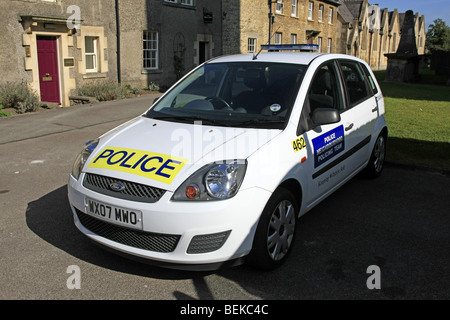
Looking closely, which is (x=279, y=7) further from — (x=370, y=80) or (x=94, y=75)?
(x=370, y=80)

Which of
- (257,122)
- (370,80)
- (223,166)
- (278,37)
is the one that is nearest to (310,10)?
(278,37)

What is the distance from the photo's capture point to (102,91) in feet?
51.8

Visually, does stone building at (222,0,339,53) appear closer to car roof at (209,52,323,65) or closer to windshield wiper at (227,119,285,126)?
car roof at (209,52,323,65)

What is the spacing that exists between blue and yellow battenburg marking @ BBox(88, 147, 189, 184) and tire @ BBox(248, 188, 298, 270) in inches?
32.1

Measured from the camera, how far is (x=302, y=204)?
402cm

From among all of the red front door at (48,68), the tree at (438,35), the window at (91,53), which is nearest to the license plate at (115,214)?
the red front door at (48,68)

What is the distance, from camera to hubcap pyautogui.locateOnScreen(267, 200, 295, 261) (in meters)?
3.56

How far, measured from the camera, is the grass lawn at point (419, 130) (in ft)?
24.1

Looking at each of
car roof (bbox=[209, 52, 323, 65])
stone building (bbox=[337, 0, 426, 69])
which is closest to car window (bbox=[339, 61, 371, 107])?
car roof (bbox=[209, 52, 323, 65])

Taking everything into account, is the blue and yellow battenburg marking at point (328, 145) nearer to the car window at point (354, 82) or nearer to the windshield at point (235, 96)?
the windshield at point (235, 96)

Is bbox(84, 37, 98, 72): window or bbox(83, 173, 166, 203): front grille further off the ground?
bbox(84, 37, 98, 72): window

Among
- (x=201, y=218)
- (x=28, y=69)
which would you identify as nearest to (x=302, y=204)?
(x=201, y=218)

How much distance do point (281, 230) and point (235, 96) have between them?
63.3 inches
